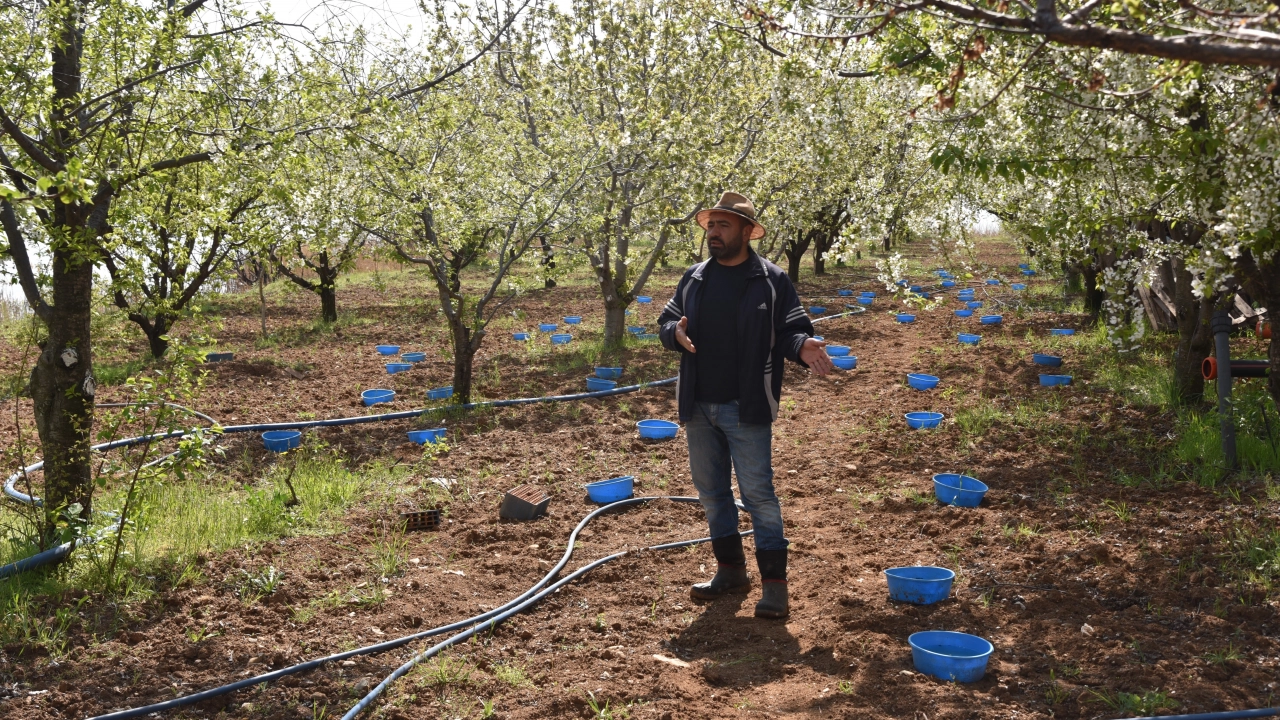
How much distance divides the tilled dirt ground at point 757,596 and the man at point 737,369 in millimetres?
393

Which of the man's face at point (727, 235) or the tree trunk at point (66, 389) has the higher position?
the man's face at point (727, 235)

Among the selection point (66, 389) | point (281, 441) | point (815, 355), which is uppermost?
point (815, 355)

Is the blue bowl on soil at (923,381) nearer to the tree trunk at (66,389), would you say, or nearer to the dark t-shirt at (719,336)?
the dark t-shirt at (719,336)

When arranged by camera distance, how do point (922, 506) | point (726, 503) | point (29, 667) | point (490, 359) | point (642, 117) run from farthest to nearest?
point (490, 359) → point (642, 117) → point (922, 506) → point (726, 503) → point (29, 667)

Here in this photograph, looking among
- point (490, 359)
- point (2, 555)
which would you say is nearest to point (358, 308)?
point (490, 359)

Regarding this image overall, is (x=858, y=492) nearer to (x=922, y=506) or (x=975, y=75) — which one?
(x=922, y=506)

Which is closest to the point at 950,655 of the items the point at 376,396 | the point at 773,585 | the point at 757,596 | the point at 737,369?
the point at 773,585

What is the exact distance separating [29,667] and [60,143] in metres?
2.32

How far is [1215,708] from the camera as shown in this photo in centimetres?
299

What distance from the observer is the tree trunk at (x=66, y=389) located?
15.0 ft

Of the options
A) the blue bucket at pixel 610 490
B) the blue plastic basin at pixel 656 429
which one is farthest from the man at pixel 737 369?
the blue plastic basin at pixel 656 429

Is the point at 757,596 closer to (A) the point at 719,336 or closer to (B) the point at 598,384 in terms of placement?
(A) the point at 719,336

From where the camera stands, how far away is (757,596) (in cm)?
440

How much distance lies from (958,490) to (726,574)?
1765 millimetres
